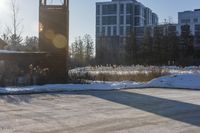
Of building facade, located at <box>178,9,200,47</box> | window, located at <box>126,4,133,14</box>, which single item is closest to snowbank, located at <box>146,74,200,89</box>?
building facade, located at <box>178,9,200,47</box>

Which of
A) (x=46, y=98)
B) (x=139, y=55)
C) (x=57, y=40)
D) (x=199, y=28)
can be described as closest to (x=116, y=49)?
(x=139, y=55)

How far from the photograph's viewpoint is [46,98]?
17656 millimetres

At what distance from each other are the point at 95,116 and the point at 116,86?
39.6 ft

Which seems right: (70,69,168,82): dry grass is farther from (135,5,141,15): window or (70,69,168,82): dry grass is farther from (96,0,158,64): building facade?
(135,5,141,15): window

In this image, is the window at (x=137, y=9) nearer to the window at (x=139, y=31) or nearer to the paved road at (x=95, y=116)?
the window at (x=139, y=31)

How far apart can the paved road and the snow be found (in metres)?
3.25

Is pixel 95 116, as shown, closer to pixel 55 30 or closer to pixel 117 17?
pixel 55 30

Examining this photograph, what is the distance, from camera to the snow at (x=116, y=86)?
20.8 meters

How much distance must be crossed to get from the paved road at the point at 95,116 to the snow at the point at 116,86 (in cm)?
325

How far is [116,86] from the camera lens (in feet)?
80.3

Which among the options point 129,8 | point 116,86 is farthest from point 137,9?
point 116,86

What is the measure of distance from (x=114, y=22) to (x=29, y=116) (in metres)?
150

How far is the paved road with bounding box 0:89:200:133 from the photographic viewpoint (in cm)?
1041

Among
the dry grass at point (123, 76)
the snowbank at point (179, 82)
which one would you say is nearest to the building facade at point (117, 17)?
the dry grass at point (123, 76)
